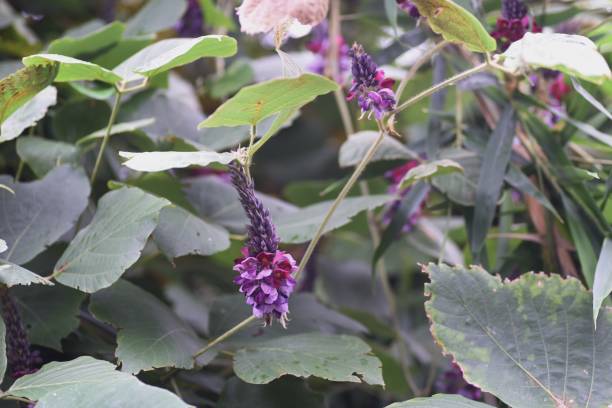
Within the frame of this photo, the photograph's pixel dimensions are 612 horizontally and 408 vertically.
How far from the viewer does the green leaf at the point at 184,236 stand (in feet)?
2.39

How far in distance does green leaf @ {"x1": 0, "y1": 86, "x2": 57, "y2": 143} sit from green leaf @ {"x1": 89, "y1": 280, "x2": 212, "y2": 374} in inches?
7.7

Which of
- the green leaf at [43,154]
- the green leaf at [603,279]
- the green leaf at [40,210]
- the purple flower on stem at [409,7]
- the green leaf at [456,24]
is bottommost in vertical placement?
the green leaf at [603,279]

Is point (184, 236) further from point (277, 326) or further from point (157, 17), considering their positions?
point (157, 17)

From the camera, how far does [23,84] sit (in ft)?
2.15

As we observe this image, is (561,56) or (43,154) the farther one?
(43,154)

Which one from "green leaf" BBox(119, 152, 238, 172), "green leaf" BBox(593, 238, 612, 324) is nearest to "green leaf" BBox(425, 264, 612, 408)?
"green leaf" BBox(593, 238, 612, 324)

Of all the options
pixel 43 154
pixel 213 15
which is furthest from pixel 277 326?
pixel 213 15

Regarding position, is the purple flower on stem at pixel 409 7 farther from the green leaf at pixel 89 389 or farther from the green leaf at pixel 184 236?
the green leaf at pixel 89 389

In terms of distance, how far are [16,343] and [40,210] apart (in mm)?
161

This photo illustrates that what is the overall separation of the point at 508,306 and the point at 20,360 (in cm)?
45

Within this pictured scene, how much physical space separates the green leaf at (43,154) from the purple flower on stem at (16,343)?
0.21 meters

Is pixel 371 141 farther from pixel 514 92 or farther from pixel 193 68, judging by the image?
pixel 193 68

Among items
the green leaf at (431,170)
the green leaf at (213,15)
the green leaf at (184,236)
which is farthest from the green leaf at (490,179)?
the green leaf at (213,15)

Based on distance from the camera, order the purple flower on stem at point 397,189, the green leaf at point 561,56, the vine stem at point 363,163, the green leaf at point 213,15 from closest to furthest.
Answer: the green leaf at point 561,56 → the vine stem at point 363,163 → the purple flower on stem at point 397,189 → the green leaf at point 213,15
